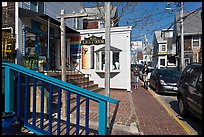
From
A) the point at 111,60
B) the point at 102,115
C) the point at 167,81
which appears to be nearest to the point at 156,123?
the point at 102,115

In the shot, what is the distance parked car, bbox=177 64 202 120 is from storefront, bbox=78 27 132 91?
5724 mm

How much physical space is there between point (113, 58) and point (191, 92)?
24.3ft

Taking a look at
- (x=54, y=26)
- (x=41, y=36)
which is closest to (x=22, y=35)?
(x=41, y=36)

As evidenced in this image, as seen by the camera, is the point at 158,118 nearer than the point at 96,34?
Yes

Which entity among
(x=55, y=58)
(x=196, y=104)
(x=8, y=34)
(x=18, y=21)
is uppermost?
(x=18, y=21)

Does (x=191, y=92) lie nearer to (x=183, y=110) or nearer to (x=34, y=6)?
(x=183, y=110)

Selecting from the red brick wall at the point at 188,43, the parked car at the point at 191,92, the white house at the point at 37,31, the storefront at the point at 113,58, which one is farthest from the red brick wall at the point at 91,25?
the parked car at the point at 191,92

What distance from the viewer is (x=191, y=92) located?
553 cm

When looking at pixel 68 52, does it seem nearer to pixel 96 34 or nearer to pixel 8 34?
pixel 96 34

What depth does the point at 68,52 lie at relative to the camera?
13.4 meters

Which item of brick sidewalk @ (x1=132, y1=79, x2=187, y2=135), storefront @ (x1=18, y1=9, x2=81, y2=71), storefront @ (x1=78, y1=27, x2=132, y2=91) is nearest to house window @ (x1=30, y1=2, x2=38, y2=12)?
storefront @ (x1=18, y1=9, x2=81, y2=71)

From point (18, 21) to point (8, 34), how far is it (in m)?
0.79

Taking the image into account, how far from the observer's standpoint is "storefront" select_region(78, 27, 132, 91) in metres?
12.1

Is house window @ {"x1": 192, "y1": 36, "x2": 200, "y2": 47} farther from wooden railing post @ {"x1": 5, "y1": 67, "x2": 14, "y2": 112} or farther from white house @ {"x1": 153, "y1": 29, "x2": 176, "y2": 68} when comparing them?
wooden railing post @ {"x1": 5, "y1": 67, "x2": 14, "y2": 112}
